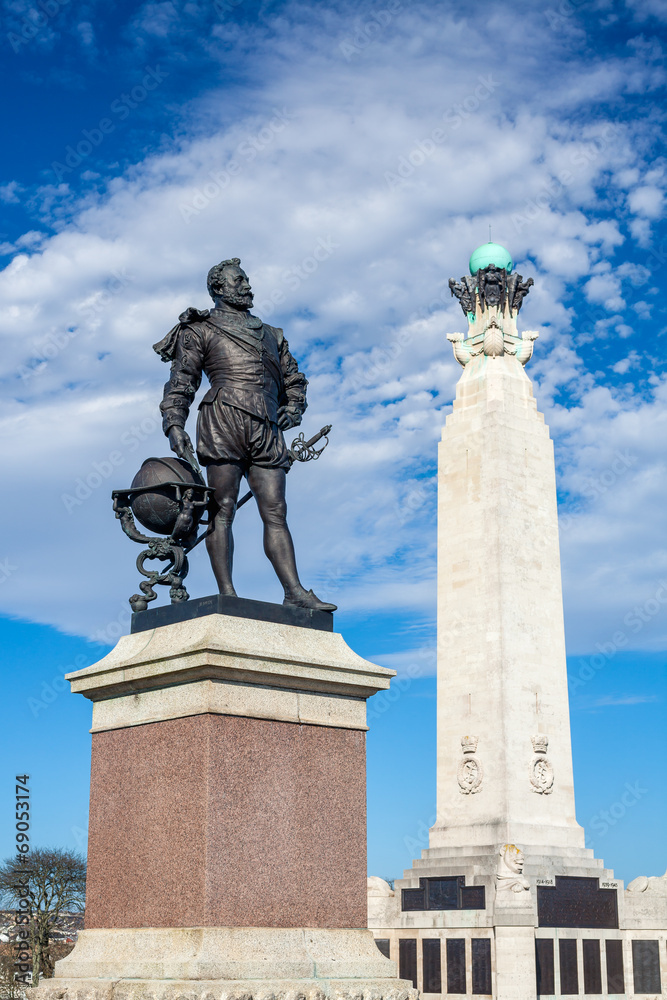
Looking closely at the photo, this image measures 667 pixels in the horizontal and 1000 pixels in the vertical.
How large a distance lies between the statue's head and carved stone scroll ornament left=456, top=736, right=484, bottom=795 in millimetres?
32028

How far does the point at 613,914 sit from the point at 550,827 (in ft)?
10.8

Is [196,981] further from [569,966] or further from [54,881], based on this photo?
[54,881]

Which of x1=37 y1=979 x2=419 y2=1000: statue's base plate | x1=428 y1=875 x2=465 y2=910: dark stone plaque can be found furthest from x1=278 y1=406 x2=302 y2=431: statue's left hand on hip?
x1=428 y1=875 x2=465 y2=910: dark stone plaque

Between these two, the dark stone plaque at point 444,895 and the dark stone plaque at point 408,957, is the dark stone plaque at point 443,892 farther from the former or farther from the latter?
the dark stone plaque at point 408,957

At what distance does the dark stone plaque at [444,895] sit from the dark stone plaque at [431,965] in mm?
1079

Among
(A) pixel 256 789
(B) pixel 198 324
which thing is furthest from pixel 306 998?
(B) pixel 198 324

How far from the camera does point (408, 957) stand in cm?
3588

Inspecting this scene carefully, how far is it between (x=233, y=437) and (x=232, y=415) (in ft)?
0.55

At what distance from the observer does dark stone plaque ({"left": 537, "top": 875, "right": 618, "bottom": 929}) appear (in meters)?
35.8

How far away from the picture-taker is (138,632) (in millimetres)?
9281

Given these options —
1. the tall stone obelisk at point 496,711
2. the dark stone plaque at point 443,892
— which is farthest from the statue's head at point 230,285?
the dark stone plaque at point 443,892

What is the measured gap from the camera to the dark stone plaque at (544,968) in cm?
3388

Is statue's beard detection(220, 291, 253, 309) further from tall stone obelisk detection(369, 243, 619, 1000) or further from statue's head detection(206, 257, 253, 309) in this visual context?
A: tall stone obelisk detection(369, 243, 619, 1000)

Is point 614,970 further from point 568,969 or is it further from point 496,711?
point 496,711
